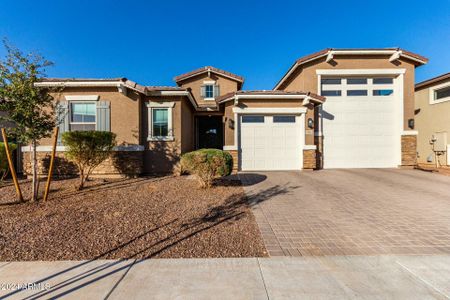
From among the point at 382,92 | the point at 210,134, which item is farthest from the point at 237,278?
the point at 210,134

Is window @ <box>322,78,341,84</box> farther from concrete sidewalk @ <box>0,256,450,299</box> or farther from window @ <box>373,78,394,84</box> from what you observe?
concrete sidewalk @ <box>0,256,450,299</box>

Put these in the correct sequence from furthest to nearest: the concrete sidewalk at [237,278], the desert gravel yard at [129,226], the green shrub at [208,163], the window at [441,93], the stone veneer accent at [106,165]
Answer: the window at [441,93] → the stone veneer accent at [106,165] → the green shrub at [208,163] → the desert gravel yard at [129,226] → the concrete sidewalk at [237,278]

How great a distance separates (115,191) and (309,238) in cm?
563

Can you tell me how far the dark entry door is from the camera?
49.9 ft

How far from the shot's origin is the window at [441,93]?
11.1 metres

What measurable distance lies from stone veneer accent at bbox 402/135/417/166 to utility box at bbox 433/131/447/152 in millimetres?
2675

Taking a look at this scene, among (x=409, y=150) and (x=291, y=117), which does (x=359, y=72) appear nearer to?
(x=291, y=117)

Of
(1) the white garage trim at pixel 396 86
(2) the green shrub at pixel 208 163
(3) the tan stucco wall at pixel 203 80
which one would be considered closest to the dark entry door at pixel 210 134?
(3) the tan stucco wall at pixel 203 80

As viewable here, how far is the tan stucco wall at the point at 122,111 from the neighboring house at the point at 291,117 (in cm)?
4

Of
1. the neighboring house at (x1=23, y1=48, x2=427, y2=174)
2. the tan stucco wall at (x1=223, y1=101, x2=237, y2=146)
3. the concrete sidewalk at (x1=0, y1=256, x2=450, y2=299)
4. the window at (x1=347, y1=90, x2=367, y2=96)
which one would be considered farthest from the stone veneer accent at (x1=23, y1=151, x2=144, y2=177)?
the window at (x1=347, y1=90, x2=367, y2=96)

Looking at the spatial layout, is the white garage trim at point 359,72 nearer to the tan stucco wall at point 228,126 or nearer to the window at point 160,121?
the tan stucco wall at point 228,126

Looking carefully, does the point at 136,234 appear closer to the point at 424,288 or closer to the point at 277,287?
the point at 277,287

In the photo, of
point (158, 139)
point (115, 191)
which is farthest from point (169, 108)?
point (115, 191)

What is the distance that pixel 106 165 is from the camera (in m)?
8.40
